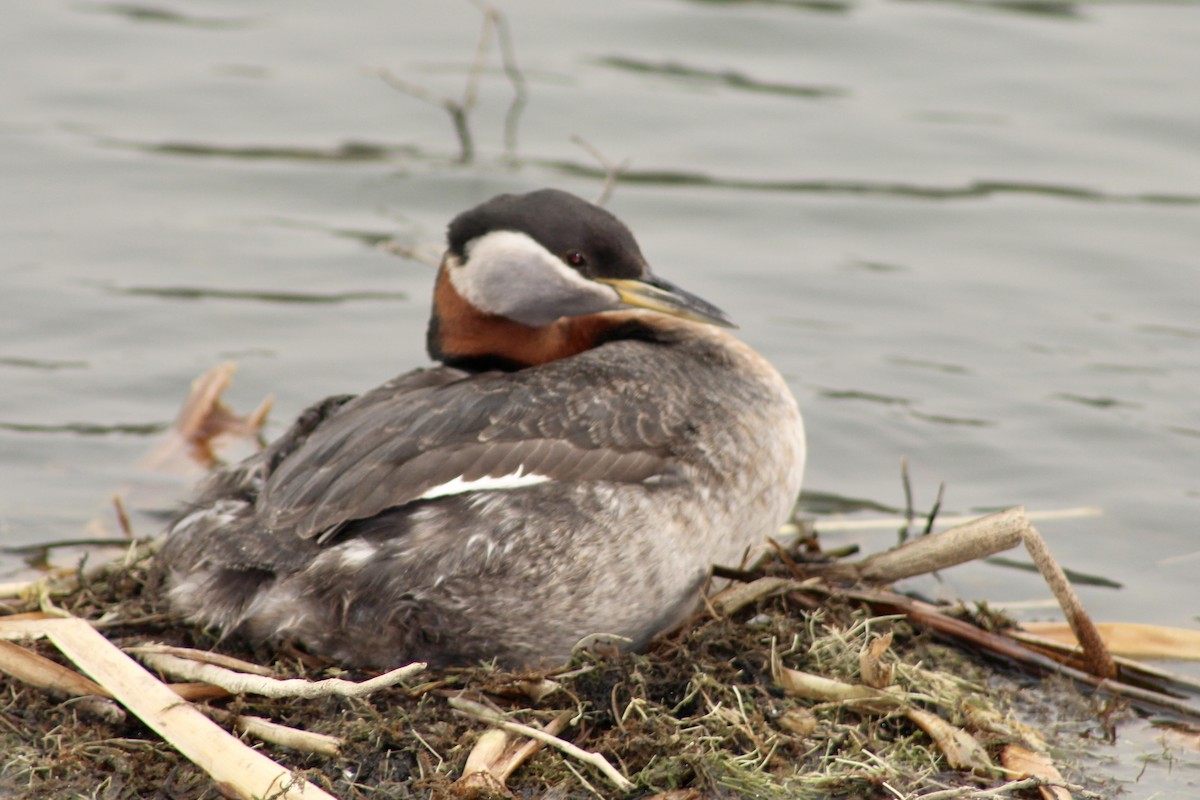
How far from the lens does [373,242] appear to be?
931 centimetres

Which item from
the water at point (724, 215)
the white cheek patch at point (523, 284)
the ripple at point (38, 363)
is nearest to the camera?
the white cheek patch at point (523, 284)

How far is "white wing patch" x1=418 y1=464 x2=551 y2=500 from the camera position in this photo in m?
4.74

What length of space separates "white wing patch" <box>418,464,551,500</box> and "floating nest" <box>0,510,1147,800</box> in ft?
1.63

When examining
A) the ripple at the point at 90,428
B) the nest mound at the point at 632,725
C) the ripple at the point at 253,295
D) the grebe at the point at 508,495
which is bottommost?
the ripple at the point at 90,428

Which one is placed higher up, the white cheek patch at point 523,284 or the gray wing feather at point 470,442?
the white cheek patch at point 523,284

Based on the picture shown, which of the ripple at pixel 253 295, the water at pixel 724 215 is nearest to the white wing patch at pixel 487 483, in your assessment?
the water at pixel 724 215

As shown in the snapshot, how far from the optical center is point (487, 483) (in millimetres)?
4766

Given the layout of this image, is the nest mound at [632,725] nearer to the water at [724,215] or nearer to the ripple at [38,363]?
the water at [724,215]

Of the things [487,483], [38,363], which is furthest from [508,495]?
[38,363]

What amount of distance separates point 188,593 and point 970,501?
3.43 m

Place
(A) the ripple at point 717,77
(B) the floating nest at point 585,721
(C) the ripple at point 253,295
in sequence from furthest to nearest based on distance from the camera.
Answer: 1. (A) the ripple at point 717,77
2. (C) the ripple at point 253,295
3. (B) the floating nest at point 585,721

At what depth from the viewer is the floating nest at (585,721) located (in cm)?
435

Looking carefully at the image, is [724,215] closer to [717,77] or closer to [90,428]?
[717,77]

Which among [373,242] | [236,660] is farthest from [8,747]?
[373,242]
